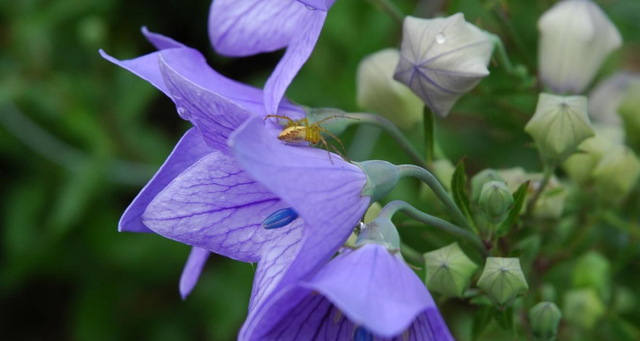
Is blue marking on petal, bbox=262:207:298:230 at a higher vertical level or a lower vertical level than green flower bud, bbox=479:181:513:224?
higher

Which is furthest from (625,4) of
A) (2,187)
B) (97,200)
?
(2,187)

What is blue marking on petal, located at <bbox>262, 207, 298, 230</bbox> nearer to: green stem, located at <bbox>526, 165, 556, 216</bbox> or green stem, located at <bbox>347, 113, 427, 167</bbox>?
green stem, located at <bbox>347, 113, 427, 167</bbox>

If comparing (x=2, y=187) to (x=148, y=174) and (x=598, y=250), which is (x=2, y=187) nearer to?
(x=148, y=174)

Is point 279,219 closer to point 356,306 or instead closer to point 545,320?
point 356,306

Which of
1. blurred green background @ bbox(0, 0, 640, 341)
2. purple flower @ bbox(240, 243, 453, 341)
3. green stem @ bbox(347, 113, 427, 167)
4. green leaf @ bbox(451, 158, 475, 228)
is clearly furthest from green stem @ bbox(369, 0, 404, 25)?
purple flower @ bbox(240, 243, 453, 341)

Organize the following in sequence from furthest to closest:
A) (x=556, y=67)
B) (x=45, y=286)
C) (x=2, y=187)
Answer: (x=45, y=286) → (x=2, y=187) → (x=556, y=67)
